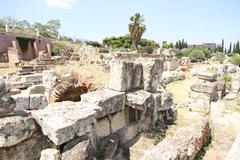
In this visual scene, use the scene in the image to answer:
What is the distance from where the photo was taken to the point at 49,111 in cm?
357

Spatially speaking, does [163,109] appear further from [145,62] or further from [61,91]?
[61,91]

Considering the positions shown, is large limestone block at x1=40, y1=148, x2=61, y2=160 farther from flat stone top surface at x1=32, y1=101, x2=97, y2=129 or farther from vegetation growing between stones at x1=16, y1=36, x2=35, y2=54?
vegetation growing between stones at x1=16, y1=36, x2=35, y2=54

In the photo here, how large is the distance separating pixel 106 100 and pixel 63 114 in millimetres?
1065

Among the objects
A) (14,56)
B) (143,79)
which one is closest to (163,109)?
(143,79)

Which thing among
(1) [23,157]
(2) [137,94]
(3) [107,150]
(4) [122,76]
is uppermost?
(4) [122,76]

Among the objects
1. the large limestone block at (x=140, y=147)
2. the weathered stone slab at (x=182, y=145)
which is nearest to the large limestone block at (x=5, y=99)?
the weathered stone slab at (x=182, y=145)

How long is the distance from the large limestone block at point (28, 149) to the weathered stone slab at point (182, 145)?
153 centimetres

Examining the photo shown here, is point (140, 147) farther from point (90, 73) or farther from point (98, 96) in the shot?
point (90, 73)

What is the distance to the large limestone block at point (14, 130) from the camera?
2994 millimetres

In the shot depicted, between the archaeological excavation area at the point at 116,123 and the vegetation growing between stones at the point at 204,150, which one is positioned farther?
the vegetation growing between stones at the point at 204,150

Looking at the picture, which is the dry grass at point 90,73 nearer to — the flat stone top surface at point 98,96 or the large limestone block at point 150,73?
the large limestone block at point 150,73

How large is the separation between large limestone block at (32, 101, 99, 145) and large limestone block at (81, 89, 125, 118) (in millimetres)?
328

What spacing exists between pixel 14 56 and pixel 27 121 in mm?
22349

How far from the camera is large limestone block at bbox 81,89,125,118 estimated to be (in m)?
4.20
